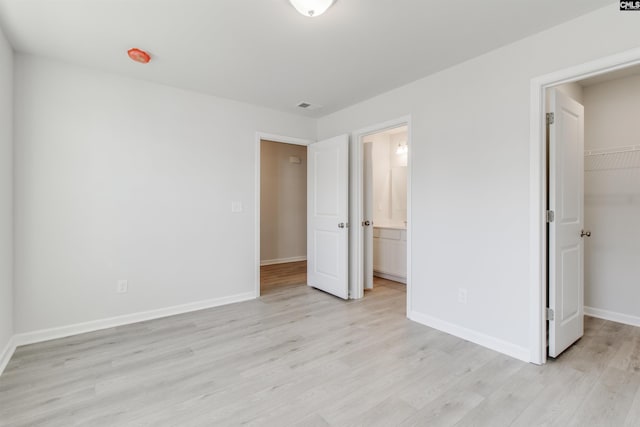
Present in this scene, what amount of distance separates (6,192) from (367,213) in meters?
A: 3.60

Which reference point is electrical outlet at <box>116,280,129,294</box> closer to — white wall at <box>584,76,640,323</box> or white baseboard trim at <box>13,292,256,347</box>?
white baseboard trim at <box>13,292,256,347</box>

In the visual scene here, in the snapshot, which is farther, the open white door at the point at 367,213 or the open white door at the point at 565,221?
the open white door at the point at 367,213

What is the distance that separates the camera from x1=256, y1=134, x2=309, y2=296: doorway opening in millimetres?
6117

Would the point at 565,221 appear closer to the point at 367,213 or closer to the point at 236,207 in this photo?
the point at 367,213

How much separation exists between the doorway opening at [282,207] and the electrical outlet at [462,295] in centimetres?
341

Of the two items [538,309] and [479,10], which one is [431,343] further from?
[479,10]

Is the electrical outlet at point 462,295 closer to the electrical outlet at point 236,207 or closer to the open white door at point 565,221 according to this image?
the open white door at point 565,221

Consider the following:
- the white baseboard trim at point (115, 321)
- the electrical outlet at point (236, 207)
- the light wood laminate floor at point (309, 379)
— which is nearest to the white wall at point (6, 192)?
the white baseboard trim at point (115, 321)

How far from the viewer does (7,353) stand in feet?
7.52

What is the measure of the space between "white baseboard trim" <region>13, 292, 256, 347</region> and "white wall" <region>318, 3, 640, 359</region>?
7.19ft

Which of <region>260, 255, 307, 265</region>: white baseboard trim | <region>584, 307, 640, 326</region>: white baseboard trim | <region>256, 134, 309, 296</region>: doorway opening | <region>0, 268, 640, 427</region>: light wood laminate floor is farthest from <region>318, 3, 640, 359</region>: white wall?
<region>260, 255, 307, 265</region>: white baseboard trim

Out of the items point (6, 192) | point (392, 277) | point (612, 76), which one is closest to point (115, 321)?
point (6, 192)

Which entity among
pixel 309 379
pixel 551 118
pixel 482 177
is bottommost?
pixel 309 379

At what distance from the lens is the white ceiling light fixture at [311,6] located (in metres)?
1.81
